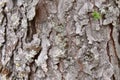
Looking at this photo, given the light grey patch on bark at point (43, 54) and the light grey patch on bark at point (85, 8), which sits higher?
the light grey patch on bark at point (85, 8)

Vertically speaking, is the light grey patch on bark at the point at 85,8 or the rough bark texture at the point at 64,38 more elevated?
the light grey patch on bark at the point at 85,8

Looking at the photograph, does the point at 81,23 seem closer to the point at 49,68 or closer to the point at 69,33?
the point at 69,33

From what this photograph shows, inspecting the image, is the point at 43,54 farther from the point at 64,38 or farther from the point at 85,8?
the point at 85,8

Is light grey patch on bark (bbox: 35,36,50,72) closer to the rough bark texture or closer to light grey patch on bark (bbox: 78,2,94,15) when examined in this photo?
the rough bark texture

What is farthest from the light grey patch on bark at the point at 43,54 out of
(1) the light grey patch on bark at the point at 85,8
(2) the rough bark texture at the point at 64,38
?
(1) the light grey patch on bark at the point at 85,8

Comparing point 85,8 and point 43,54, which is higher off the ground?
point 85,8

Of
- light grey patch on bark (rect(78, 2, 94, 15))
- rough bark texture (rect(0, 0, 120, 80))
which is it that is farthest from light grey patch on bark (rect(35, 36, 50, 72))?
light grey patch on bark (rect(78, 2, 94, 15))

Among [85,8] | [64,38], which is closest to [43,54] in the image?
[64,38]

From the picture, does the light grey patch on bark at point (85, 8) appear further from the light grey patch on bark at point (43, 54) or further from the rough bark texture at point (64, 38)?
the light grey patch on bark at point (43, 54)

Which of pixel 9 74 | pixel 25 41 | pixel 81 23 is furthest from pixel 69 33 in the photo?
pixel 9 74
